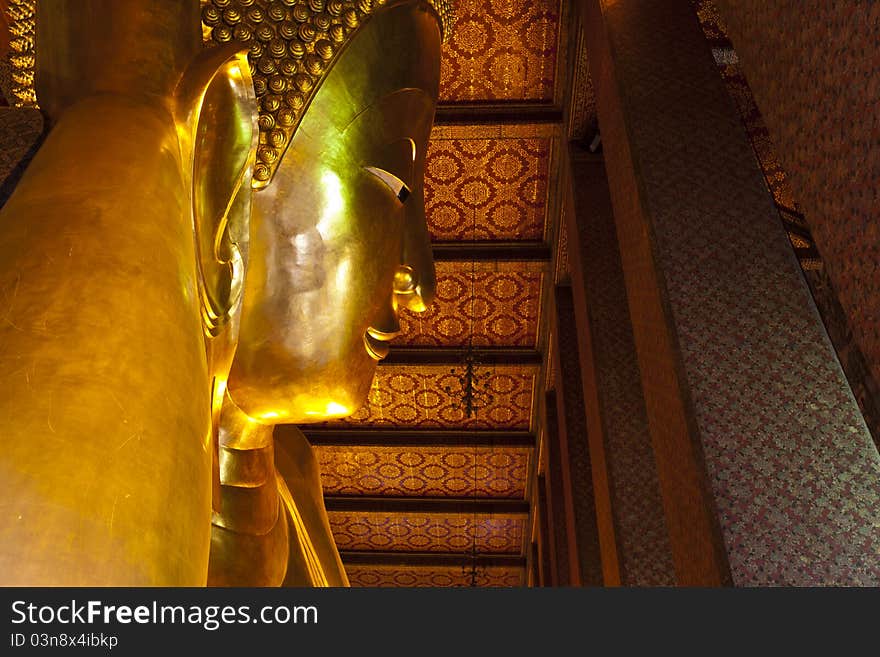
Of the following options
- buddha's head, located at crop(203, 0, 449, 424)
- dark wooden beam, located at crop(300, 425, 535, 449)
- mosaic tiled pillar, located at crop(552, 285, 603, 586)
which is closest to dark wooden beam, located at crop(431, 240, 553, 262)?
mosaic tiled pillar, located at crop(552, 285, 603, 586)

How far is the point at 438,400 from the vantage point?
8430mm

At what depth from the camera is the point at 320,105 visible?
58.4 inches

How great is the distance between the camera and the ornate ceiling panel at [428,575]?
10430 mm

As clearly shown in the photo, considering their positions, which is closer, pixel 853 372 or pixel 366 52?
pixel 366 52

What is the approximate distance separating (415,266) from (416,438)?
A: 283 inches

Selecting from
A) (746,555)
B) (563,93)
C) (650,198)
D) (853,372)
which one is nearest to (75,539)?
(746,555)

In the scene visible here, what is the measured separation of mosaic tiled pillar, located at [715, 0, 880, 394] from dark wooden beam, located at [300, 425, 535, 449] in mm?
7059

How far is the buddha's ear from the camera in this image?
101 cm

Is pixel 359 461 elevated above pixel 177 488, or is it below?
below

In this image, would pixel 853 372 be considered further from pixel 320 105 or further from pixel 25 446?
pixel 25 446

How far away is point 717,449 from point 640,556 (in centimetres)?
161

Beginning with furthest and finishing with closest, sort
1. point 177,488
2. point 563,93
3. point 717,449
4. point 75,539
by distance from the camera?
1. point 563,93
2. point 717,449
3. point 177,488
4. point 75,539

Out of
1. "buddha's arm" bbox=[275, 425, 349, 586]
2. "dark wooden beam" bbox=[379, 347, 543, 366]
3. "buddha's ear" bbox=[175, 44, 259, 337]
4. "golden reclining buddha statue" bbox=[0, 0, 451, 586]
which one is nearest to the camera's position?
"golden reclining buddha statue" bbox=[0, 0, 451, 586]

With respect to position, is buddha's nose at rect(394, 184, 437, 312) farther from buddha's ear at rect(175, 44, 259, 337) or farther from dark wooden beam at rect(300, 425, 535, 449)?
dark wooden beam at rect(300, 425, 535, 449)
